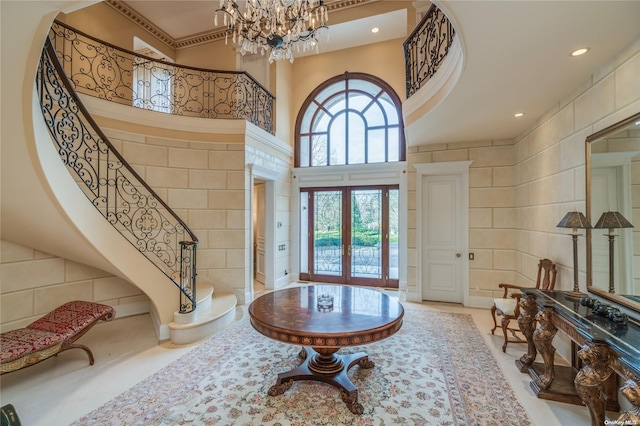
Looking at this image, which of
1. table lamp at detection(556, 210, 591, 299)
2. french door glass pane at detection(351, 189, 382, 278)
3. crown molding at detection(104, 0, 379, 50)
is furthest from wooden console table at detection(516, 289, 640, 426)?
crown molding at detection(104, 0, 379, 50)

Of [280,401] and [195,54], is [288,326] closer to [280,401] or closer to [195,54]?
[280,401]

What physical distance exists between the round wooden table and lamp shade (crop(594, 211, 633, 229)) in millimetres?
1890

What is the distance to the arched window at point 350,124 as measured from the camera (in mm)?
5930

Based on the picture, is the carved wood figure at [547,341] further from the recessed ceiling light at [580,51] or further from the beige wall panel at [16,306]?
the beige wall panel at [16,306]

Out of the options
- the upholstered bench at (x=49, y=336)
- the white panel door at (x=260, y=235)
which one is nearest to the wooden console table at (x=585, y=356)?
the upholstered bench at (x=49, y=336)

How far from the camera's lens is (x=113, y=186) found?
3.96 m

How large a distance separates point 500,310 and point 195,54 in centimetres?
773

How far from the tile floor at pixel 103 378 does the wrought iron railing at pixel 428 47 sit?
3.45 m

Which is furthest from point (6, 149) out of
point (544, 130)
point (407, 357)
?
point (544, 130)

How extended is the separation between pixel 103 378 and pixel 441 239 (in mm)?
5110

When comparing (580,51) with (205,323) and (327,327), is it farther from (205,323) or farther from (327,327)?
(205,323)

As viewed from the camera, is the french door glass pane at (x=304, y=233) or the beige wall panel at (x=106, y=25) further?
the french door glass pane at (x=304, y=233)

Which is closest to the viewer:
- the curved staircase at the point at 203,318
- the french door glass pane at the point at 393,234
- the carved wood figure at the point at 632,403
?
the carved wood figure at the point at 632,403

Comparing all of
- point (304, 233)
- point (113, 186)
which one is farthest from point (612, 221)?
point (113, 186)
